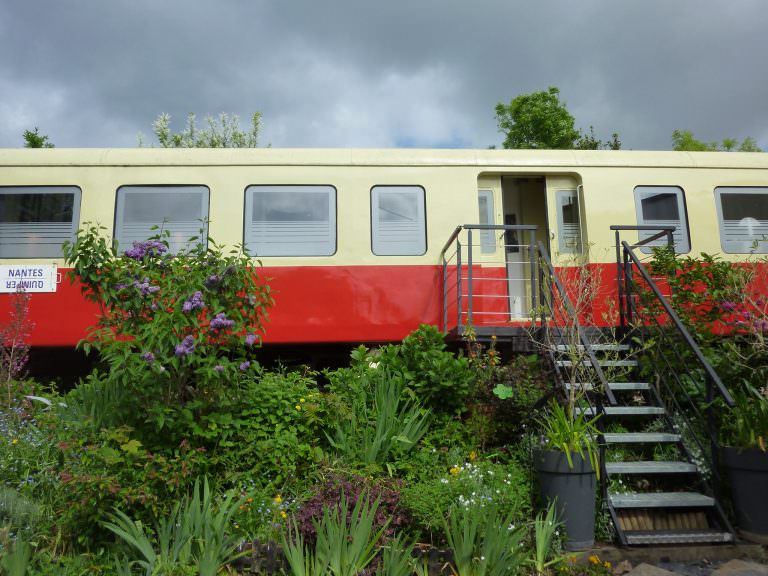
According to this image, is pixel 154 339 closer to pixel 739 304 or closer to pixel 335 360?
pixel 335 360

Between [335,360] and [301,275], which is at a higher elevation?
[301,275]

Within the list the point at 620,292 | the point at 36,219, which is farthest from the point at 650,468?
the point at 36,219

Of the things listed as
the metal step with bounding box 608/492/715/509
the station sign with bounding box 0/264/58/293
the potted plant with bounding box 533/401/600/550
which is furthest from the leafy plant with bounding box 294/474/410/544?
the station sign with bounding box 0/264/58/293

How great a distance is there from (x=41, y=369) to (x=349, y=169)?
4.85 metres

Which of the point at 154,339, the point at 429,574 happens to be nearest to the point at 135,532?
the point at 154,339

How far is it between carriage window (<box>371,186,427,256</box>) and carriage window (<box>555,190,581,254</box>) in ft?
6.02

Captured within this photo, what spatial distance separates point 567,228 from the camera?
7.85 meters

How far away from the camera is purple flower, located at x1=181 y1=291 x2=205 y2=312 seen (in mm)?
4402

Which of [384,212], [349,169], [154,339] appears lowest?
[154,339]

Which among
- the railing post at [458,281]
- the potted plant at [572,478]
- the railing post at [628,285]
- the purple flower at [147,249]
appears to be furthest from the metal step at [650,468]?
the purple flower at [147,249]

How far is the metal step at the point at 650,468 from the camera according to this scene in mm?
4848

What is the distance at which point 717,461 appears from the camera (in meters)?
4.82

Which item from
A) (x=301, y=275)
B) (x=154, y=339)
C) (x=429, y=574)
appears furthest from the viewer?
(x=301, y=275)

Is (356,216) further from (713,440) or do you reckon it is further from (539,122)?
(539,122)
